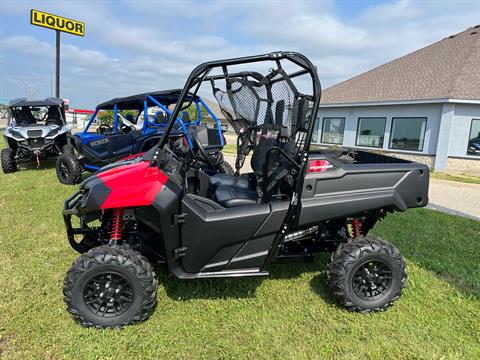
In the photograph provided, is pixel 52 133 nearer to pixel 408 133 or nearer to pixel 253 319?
pixel 253 319

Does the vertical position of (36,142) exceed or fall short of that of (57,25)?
it falls short

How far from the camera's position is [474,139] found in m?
11.8

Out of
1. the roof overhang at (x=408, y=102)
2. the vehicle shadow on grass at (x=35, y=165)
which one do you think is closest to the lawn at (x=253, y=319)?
the vehicle shadow on grass at (x=35, y=165)

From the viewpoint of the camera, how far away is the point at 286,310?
9.01 ft

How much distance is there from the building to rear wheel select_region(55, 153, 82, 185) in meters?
11.3

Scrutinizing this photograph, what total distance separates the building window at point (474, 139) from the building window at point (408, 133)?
4.72ft

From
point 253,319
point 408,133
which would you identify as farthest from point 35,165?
point 408,133

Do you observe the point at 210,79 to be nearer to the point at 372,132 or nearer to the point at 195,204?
the point at 195,204

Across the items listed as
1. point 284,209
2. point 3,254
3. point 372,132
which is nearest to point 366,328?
point 284,209

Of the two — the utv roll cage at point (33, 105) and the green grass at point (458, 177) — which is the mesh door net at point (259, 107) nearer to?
the utv roll cage at point (33, 105)

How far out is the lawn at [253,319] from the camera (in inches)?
90.7

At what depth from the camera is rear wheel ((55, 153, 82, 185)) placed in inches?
275

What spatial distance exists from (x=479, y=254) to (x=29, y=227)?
544 centimetres

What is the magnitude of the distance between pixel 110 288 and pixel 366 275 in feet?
6.41
